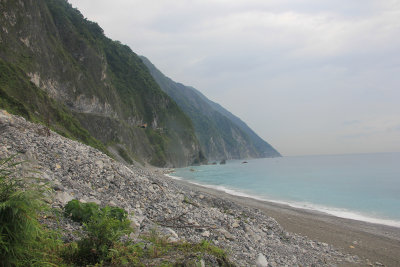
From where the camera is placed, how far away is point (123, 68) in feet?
319

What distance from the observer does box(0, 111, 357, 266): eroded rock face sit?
7.37 m

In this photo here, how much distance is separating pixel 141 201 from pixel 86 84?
2199 inches

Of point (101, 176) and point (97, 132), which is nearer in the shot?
point (101, 176)

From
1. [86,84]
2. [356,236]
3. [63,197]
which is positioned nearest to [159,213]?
[63,197]

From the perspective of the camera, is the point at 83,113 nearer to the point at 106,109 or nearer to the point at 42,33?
the point at 106,109

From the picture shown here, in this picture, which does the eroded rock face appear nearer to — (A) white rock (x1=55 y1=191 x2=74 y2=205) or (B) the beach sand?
(A) white rock (x1=55 y1=191 x2=74 y2=205)

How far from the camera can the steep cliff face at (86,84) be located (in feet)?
120

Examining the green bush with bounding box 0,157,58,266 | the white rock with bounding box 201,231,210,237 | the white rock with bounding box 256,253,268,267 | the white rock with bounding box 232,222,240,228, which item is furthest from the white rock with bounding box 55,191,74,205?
the white rock with bounding box 232,222,240,228

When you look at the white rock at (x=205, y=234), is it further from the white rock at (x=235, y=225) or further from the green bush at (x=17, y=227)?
the green bush at (x=17, y=227)

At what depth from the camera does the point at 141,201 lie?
368 inches

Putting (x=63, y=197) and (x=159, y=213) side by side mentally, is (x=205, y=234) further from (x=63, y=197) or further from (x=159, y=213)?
(x=63, y=197)

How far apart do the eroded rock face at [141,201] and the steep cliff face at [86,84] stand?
20.1m

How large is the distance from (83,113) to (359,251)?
54558 millimetres

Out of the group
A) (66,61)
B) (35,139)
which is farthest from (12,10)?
(35,139)
